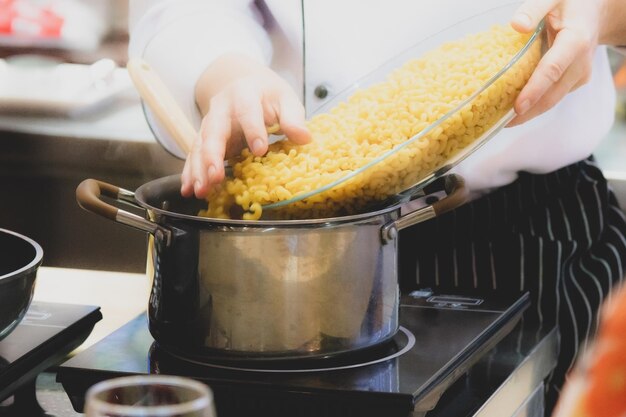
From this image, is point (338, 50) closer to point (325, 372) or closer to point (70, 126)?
point (325, 372)

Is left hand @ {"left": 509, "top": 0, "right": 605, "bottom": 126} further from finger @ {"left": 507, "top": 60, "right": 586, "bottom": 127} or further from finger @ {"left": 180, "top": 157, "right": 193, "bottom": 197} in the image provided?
finger @ {"left": 180, "top": 157, "right": 193, "bottom": 197}

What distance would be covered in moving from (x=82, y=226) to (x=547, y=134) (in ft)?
5.63

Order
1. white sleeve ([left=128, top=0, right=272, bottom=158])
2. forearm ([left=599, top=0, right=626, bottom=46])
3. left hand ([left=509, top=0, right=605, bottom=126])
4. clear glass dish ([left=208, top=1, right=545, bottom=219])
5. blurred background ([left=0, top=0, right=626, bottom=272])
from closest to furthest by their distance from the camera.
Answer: clear glass dish ([left=208, top=1, right=545, bottom=219]) < left hand ([left=509, top=0, right=605, bottom=126]) < forearm ([left=599, top=0, right=626, bottom=46]) < white sleeve ([left=128, top=0, right=272, bottom=158]) < blurred background ([left=0, top=0, right=626, bottom=272])

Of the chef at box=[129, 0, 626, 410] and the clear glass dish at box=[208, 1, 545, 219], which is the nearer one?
the clear glass dish at box=[208, 1, 545, 219]

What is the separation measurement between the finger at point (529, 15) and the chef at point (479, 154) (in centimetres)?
32

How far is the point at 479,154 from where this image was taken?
1.44 metres

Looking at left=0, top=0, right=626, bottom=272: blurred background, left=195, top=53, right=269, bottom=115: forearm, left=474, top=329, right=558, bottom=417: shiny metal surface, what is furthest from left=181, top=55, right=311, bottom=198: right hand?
left=0, top=0, right=626, bottom=272: blurred background

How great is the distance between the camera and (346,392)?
2.89 feet

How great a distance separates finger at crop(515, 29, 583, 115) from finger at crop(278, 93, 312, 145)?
240mm

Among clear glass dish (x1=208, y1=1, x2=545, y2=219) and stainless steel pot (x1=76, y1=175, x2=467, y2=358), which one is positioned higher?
clear glass dish (x1=208, y1=1, x2=545, y2=219)

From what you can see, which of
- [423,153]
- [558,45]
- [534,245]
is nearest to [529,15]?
[558,45]

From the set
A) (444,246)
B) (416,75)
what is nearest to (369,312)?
(416,75)

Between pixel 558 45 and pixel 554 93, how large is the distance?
93 millimetres

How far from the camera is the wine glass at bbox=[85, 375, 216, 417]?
49cm
